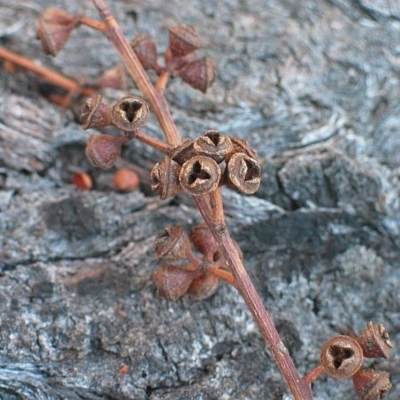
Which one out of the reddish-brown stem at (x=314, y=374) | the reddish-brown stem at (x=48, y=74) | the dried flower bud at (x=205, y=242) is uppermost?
the dried flower bud at (x=205, y=242)

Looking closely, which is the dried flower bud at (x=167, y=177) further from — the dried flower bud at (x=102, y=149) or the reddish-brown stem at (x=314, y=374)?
the reddish-brown stem at (x=314, y=374)

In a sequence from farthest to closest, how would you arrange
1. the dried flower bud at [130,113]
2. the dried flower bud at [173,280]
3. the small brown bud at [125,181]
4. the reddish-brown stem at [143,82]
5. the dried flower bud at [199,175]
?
the small brown bud at [125,181] → the reddish-brown stem at [143,82] → the dried flower bud at [173,280] → the dried flower bud at [130,113] → the dried flower bud at [199,175]

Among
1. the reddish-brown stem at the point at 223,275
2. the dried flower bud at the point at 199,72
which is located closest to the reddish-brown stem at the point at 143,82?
the dried flower bud at the point at 199,72

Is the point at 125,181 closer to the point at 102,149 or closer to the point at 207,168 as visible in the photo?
the point at 102,149

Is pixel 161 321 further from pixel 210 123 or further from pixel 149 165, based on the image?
pixel 210 123

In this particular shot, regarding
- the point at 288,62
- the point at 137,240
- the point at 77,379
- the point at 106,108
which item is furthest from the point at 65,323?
the point at 288,62

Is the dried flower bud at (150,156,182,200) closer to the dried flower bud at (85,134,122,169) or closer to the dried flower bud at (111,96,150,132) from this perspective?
the dried flower bud at (111,96,150,132)
